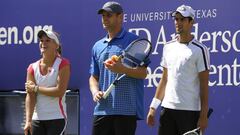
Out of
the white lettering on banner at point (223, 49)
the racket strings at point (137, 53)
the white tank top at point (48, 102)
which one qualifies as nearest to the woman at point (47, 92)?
the white tank top at point (48, 102)

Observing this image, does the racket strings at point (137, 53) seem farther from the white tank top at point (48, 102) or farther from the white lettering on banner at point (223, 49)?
the white lettering on banner at point (223, 49)

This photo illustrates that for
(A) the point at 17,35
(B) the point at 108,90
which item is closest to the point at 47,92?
(B) the point at 108,90

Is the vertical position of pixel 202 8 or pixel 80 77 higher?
pixel 202 8

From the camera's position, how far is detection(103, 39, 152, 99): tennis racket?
5.36 metres

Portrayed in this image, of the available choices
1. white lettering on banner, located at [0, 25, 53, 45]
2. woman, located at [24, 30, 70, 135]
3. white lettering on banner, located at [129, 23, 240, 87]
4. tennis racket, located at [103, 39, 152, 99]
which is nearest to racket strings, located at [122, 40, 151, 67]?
tennis racket, located at [103, 39, 152, 99]

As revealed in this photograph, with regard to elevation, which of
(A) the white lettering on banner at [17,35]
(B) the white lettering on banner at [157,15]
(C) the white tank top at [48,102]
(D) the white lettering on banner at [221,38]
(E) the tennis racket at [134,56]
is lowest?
(C) the white tank top at [48,102]

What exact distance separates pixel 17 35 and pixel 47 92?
2.29 meters

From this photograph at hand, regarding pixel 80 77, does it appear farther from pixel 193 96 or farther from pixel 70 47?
pixel 193 96

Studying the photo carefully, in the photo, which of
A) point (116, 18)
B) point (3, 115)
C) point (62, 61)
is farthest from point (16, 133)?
point (116, 18)

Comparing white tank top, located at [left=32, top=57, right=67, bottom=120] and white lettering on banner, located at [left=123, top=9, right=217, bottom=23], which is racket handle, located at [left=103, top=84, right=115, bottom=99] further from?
white lettering on banner, located at [left=123, top=9, right=217, bottom=23]

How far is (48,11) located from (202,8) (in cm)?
182

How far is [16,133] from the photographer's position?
7.71 meters

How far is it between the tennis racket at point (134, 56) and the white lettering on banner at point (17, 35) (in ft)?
7.72

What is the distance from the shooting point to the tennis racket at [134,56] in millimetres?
5363
